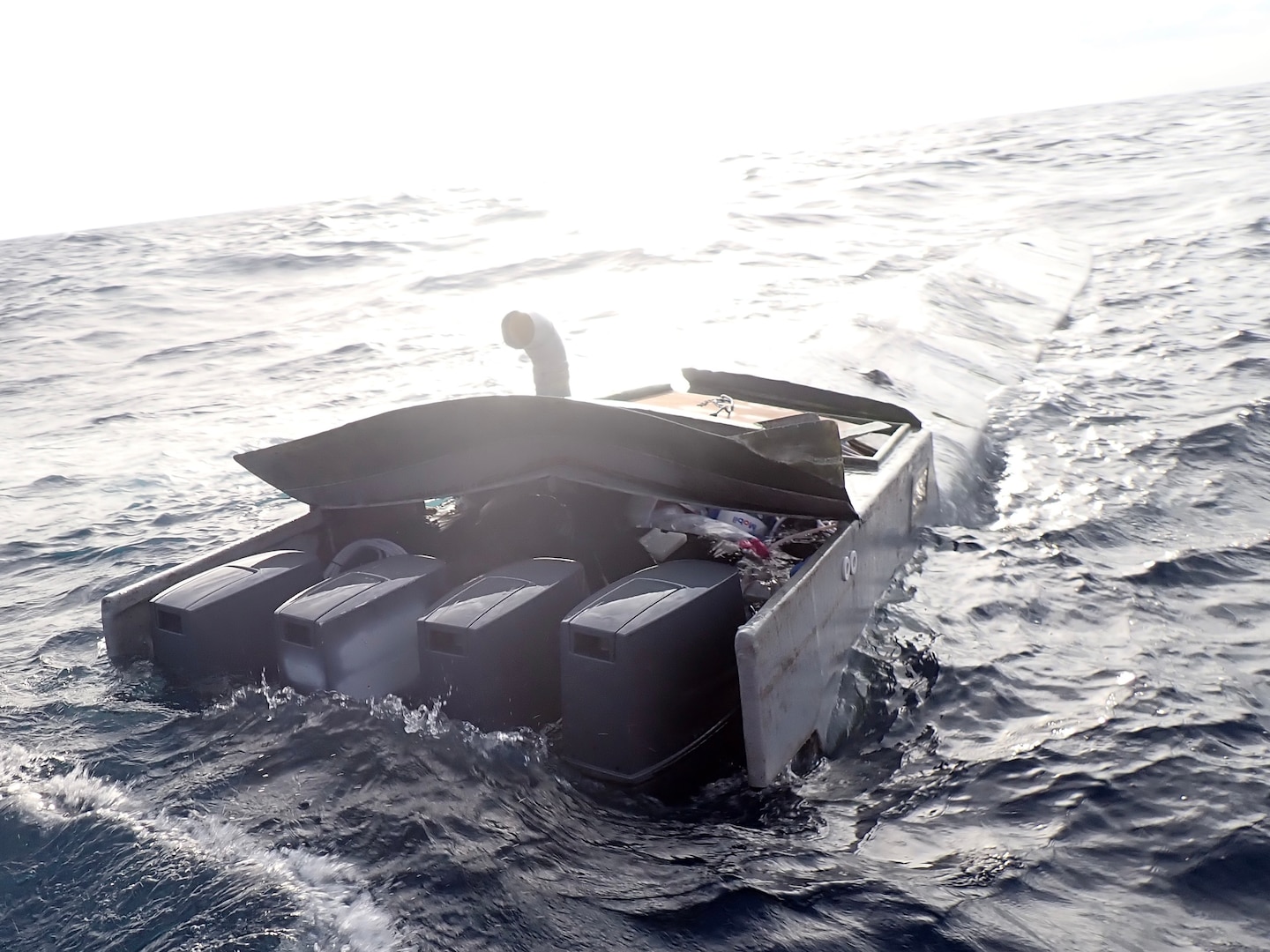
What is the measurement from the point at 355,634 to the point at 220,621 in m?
0.66

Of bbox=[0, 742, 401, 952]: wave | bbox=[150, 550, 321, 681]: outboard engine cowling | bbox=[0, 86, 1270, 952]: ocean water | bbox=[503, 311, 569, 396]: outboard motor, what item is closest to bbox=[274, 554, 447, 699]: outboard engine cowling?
bbox=[0, 86, 1270, 952]: ocean water

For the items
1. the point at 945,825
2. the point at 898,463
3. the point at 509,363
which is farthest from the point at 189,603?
the point at 509,363

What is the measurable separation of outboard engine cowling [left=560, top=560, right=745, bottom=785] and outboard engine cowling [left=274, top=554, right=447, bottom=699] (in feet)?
2.57

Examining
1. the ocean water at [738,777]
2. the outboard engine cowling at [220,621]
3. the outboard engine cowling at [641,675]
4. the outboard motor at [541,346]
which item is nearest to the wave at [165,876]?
the ocean water at [738,777]

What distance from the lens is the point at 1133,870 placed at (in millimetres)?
3475

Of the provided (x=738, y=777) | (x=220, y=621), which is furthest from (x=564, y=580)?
(x=220, y=621)

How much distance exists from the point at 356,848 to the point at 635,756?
0.98 metres

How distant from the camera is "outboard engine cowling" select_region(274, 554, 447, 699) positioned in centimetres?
406

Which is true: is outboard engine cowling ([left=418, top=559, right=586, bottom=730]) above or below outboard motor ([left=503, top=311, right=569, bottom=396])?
below

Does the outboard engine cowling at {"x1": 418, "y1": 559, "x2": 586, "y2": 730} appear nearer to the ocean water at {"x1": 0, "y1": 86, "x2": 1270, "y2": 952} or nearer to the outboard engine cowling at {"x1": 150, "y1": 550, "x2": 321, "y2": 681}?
the ocean water at {"x1": 0, "y1": 86, "x2": 1270, "y2": 952}

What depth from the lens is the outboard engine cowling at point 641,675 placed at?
3.63m

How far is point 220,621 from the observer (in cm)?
433

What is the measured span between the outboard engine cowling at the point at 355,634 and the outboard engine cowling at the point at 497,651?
0.65 ft

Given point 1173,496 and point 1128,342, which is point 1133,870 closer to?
point 1173,496
